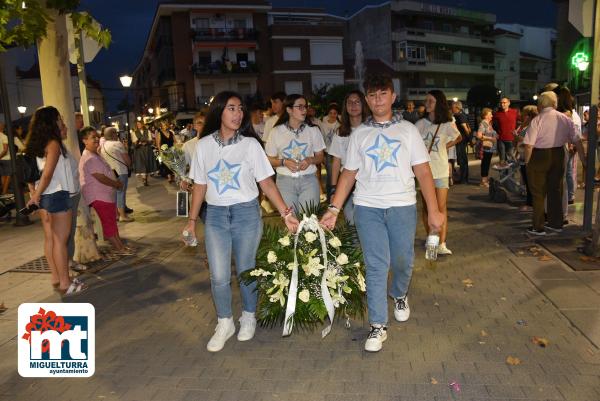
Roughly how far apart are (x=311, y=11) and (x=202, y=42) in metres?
16.5

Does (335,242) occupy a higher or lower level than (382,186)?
lower

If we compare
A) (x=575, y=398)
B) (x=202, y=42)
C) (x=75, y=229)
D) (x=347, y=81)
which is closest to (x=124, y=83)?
(x=75, y=229)

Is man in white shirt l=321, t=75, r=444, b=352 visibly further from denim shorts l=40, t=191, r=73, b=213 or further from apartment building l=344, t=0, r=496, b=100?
apartment building l=344, t=0, r=496, b=100

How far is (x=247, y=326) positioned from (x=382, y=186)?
5.47 feet

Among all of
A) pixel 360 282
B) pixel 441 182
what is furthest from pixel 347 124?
pixel 360 282

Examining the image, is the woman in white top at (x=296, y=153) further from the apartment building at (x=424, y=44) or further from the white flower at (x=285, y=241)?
the apartment building at (x=424, y=44)

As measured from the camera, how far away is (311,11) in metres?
59.1

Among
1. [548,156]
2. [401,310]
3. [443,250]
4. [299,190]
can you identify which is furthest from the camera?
[548,156]

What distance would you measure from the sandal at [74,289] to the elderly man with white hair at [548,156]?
19.5 ft

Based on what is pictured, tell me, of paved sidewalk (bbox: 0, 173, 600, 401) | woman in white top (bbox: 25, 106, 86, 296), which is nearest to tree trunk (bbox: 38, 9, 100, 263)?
paved sidewalk (bbox: 0, 173, 600, 401)

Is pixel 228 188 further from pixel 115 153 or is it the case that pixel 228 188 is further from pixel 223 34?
pixel 223 34

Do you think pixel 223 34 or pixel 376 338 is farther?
pixel 223 34

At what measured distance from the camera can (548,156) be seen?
24.4ft

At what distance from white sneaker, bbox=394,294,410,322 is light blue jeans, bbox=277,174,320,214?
1.54 metres
